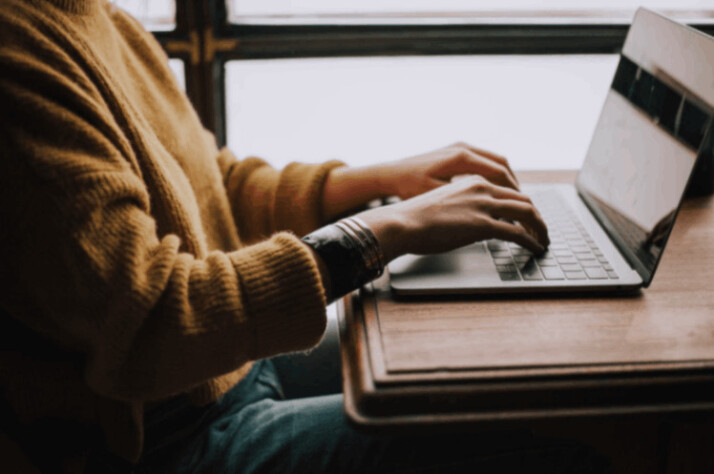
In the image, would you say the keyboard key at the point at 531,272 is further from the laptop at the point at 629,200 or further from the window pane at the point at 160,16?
the window pane at the point at 160,16

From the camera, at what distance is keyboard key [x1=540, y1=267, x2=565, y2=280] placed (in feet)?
2.35

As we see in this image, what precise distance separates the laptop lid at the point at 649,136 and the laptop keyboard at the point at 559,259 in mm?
47

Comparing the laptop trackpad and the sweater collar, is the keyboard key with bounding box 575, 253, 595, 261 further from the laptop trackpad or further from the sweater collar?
the sweater collar

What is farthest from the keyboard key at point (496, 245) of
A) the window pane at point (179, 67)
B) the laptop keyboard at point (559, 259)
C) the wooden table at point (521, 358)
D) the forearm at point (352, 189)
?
the window pane at point (179, 67)

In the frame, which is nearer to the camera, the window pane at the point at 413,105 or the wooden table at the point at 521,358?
the wooden table at the point at 521,358

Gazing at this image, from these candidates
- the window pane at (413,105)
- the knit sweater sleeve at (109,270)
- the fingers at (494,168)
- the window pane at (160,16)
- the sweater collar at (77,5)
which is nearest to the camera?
the knit sweater sleeve at (109,270)

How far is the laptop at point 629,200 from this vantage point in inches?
27.8

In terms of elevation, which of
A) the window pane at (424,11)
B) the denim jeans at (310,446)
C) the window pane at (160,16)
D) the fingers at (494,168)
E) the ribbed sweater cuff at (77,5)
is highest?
the ribbed sweater cuff at (77,5)

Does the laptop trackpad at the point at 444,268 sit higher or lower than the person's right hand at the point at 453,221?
lower

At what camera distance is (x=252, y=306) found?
611 mm

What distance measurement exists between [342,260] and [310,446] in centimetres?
23

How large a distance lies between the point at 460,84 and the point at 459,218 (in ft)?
3.09

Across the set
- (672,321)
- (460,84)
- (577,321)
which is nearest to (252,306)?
(577,321)

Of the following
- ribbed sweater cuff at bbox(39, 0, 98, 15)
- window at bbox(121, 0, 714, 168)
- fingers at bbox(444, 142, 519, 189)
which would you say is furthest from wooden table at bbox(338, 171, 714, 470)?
window at bbox(121, 0, 714, 168)
